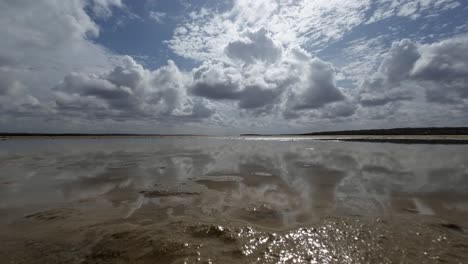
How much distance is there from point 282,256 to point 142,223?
3837 millimetres

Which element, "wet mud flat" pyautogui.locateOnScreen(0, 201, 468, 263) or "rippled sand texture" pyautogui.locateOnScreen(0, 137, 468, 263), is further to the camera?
"rippled sand texture" pyautogui.locateOnScreen(0, 137, 468, 263)

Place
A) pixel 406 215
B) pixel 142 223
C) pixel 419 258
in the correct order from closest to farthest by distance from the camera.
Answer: pixel 419 258, pixel 142 223, pixel 406 215

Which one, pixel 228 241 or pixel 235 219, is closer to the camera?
pixel 228 241

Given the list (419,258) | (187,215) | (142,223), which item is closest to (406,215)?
(419,258)

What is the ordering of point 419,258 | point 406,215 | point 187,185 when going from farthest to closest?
point 187,185, point 406,215, point 419,258

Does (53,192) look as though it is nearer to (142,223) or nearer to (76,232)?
(76,232)

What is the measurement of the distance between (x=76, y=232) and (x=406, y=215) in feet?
28.9

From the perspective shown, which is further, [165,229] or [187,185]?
[187,185]

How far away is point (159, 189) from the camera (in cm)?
1025

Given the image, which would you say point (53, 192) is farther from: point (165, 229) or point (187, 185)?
point (165, 229)

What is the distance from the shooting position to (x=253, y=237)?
559 centimetres

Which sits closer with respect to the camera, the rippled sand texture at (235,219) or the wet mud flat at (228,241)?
the wet mud flat at (228,241)

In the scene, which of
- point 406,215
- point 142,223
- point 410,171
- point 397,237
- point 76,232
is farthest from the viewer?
point 410,171

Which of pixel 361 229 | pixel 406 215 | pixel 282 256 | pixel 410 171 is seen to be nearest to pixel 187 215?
pixel 282 256
